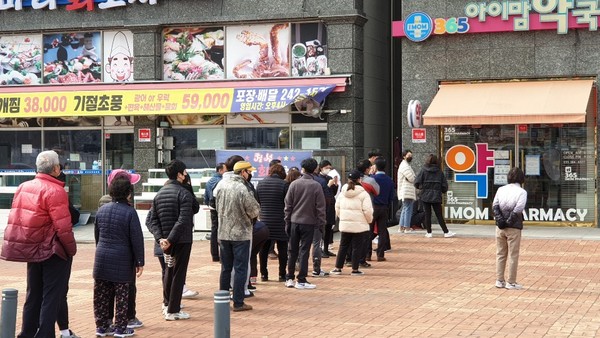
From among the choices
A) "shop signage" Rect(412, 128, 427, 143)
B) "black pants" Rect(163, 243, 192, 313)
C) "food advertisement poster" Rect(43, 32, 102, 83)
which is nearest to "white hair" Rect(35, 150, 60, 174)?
"black pants" Rect(163, 243, 192, 313)

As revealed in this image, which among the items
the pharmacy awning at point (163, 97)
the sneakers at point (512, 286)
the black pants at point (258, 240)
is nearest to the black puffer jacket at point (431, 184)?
the pharmacy awning at point (163, 97)

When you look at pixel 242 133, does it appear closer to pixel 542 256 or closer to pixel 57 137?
pixel 57 137

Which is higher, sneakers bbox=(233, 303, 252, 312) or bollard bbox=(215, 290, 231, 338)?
bollard bbox=(215, 290, 231, 338)

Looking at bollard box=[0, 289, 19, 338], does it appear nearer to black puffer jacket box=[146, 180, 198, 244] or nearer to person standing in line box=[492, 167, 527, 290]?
black puffer jacket box=[146, 180, 198, 244]

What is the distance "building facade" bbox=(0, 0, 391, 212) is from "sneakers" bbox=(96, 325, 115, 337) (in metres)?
12.9

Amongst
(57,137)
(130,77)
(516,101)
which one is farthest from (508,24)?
(57,137)

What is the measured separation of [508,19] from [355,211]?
958 centimetres

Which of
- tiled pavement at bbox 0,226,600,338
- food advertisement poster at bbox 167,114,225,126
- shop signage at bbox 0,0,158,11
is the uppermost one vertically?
shop signage at bbox 0,0,158,11

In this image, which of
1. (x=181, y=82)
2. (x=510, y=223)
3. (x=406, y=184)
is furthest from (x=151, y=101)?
(x=510, y=223)

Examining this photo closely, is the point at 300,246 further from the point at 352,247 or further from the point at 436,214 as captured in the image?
the point at 436,214

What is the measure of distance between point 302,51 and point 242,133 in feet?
8.39

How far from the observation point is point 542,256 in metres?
18.4

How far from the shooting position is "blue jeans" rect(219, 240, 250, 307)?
12.7m

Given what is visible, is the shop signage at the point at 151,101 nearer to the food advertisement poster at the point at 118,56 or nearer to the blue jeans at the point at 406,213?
the food advertisement poster at the point at 118,56
